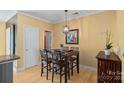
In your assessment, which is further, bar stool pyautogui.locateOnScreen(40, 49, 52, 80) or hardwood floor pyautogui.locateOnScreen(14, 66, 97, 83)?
bar stool pyautogui.locateOnScreen(40, 49, 52, 80)

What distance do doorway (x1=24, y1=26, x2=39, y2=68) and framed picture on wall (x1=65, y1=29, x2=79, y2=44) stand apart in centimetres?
96

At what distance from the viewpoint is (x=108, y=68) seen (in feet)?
6.35

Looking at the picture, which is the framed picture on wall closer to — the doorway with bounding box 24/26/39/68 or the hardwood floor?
the hardwood floor

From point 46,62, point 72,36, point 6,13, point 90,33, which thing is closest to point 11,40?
point 6,13

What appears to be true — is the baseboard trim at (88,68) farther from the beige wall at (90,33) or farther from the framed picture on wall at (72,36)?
the framed picture on wall at (72,36)

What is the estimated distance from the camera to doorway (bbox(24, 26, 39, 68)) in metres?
2.59

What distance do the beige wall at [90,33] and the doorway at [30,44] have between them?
0.54 m

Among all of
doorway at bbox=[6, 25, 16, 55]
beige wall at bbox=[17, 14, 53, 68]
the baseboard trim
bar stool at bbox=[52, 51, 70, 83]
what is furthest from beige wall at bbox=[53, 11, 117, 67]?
doorway at bbox=[6, 25, 16, 55]

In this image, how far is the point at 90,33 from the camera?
10.2 feet

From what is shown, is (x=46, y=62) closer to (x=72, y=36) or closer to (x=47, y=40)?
(x=47, y=40)

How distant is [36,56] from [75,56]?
1.18m
